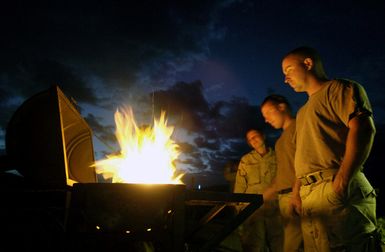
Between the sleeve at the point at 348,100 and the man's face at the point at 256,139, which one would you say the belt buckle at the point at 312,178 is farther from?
the man's face at the point at 256,139

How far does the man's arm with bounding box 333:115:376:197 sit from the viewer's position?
8.07ft

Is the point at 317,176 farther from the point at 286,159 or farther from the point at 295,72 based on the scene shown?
the point at 286,159

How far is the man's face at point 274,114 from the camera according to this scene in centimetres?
509

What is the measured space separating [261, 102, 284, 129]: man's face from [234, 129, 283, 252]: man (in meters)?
1.19

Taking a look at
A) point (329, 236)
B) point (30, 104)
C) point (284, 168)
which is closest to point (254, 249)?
point (284, 168)

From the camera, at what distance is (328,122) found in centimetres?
295

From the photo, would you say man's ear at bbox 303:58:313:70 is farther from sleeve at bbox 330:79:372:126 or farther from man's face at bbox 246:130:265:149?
man's face at bbox 246:130:265:149

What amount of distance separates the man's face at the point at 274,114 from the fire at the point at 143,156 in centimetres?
168

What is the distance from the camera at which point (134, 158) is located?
4.62 meters

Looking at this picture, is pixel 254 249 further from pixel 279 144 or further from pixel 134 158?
pixel 134 158

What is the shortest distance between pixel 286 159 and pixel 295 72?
167 cm

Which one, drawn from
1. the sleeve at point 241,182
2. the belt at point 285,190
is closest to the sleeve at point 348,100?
the belt at point 285,190

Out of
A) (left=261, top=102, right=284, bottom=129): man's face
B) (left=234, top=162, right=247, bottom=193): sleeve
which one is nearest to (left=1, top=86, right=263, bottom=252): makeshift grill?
(left=261, top=102, right=284, bottom=129): man's face

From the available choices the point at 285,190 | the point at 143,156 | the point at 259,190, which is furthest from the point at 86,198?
the point at 259,190
